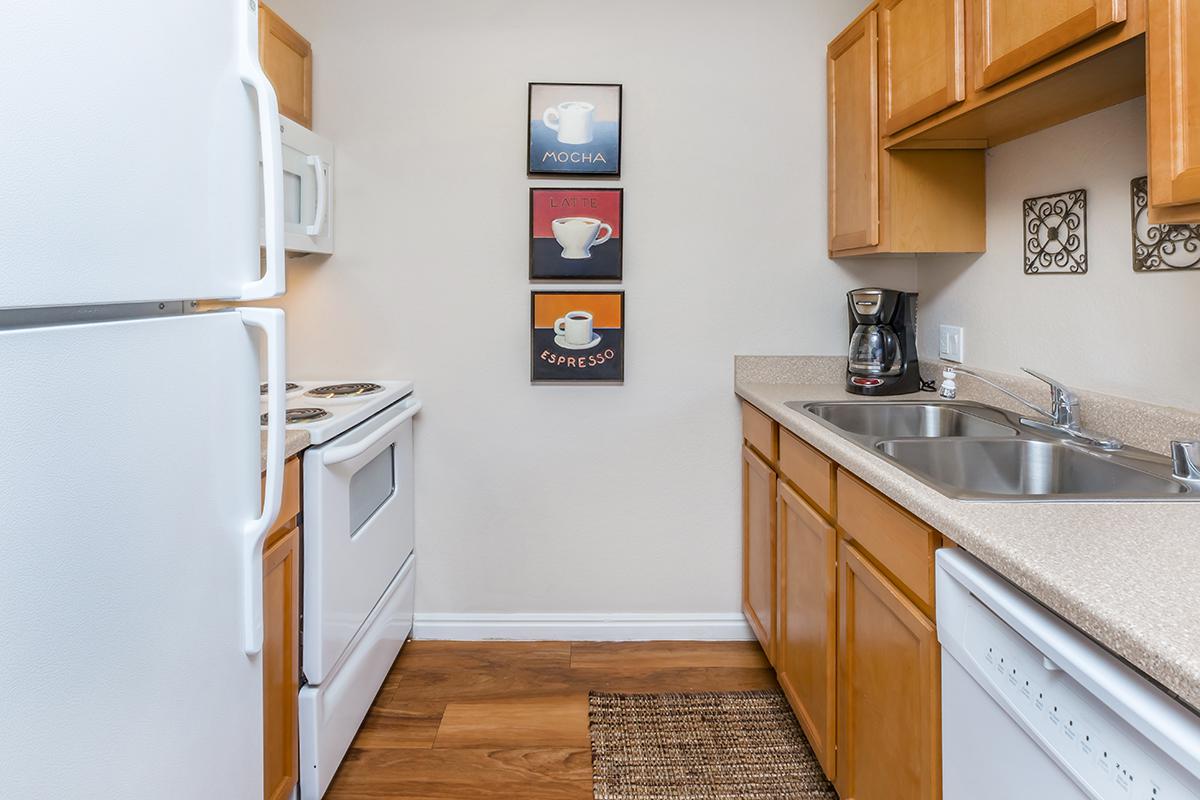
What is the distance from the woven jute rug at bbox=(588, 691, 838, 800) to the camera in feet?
5.96

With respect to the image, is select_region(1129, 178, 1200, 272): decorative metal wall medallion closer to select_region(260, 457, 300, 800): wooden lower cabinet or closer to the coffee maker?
the coffee maker

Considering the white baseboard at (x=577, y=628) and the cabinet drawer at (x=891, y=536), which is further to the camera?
the white baseboard at (x=577, y=628)

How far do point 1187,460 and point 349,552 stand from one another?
5.75ft

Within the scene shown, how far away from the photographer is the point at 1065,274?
1.84 meters

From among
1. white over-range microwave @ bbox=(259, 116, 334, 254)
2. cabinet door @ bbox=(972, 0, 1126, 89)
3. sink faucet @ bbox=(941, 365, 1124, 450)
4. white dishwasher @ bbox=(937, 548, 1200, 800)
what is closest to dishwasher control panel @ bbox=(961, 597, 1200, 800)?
white dishwasher @ bbox=(937, 548, 1200, 800)

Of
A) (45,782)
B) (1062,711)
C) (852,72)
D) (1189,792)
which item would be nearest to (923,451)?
(1062,711)

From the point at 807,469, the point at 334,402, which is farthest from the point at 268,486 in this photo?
the point at 807,469

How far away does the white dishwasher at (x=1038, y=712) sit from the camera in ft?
2.24

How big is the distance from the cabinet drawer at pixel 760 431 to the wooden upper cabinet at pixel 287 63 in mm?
1677

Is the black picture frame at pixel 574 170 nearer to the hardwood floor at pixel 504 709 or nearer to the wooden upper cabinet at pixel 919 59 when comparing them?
the wooden upper cabinet at pixel 919 59

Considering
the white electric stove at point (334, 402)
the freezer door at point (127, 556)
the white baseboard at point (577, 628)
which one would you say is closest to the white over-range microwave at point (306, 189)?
the white electric stove at point (334, 402)

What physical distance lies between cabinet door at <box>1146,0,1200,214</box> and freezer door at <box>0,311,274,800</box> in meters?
1.35

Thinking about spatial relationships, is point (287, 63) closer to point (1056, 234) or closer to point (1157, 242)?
point (1056, 234)

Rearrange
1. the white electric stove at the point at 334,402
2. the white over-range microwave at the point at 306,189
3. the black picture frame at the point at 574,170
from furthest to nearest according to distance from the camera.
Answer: the black picture frame at the point at 574,170 < the white over-range microwave at the point at 306,189 < the white electric stove at the point at 334,402
